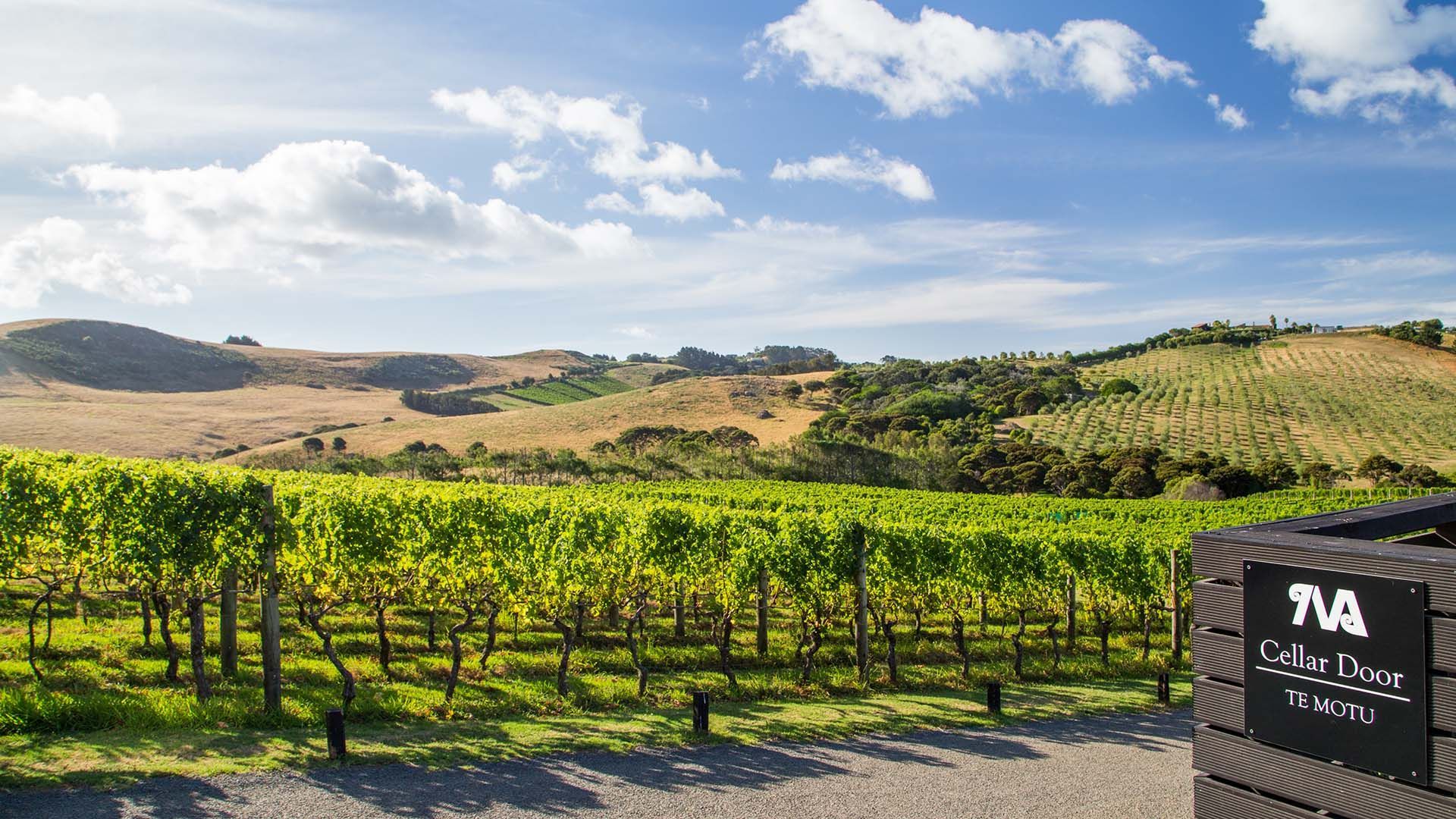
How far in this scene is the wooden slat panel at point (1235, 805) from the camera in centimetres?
342

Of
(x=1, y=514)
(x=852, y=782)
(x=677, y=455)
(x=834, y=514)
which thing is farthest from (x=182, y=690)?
(x=677, y=455)

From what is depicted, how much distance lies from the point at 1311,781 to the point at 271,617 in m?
12.5

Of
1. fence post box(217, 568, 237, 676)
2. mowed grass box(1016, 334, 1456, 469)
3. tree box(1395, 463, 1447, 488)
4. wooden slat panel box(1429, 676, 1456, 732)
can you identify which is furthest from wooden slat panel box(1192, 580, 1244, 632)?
mowed grass box(1016, 334, 1456, 469)

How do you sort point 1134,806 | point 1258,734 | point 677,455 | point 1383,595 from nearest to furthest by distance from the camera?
point 1383,595 < point 1258,734 < point 1134,806 < point 677,455

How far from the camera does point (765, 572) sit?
55.4 ft

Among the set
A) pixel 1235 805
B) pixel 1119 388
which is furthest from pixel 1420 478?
pixel 1235 805

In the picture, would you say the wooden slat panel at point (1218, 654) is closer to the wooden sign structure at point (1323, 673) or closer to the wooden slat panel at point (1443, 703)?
the wooden sign structure at point (1323, 673)

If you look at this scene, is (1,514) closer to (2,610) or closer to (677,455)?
(2,610)

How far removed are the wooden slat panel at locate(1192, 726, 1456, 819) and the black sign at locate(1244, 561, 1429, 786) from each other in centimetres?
5

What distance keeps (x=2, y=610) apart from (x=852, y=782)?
58.4 ft

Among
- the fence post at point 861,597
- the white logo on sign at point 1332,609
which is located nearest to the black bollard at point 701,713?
the fence post at point 861,597

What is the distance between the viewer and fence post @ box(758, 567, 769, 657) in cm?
1659

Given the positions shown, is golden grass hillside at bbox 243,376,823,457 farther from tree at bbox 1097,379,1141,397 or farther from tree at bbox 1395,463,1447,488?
tree at bbox 1395,463,1447,488

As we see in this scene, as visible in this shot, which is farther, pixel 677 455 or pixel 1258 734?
pixel 677 455
